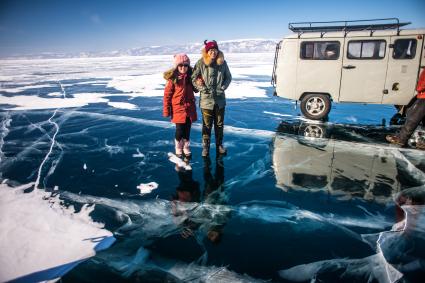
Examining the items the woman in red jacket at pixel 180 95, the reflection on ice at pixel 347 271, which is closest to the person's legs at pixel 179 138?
the woman in red jacket at pixel 180 95

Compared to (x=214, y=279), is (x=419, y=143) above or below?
above

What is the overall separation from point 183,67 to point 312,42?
4.82 m

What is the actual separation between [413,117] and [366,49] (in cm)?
257

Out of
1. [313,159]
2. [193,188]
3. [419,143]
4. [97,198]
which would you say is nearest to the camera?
[97,198]

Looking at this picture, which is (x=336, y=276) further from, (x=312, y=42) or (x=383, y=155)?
(x=312, y=42)

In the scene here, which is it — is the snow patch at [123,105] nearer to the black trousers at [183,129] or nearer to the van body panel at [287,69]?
the van body panel at [287,69]

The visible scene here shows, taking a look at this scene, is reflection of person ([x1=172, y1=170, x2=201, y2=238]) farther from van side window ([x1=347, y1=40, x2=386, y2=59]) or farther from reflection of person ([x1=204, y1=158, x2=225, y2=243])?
van side window ([x1=347, y1=40, x2=386, y2=59])

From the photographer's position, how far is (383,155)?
226 inches

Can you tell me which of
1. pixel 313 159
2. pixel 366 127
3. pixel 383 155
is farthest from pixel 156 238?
pixel 366 127

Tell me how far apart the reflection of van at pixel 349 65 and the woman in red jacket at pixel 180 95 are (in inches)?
171

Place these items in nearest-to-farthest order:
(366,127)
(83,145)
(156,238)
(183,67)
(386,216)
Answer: (156,238)
(386,216)
(183,67)
(83,145)
(366,127)

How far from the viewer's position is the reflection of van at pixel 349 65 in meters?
7.14

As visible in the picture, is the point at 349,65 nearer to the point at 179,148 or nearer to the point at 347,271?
the point at 179,148

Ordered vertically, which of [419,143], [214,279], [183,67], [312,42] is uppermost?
[312,42]
